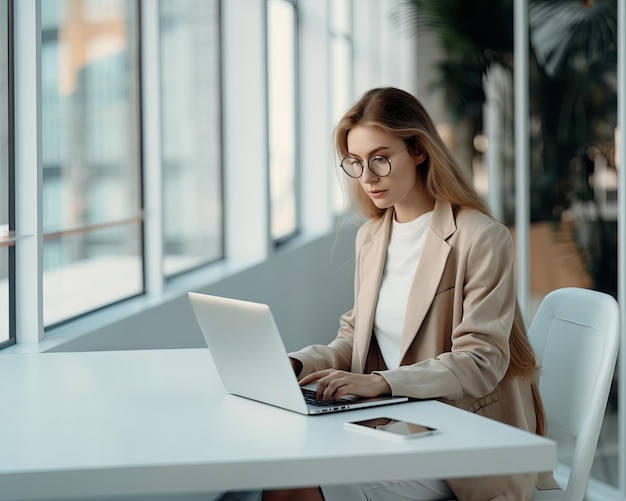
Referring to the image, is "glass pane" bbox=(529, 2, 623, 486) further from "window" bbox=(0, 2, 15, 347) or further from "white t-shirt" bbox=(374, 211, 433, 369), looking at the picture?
"window" bbox=(0, 2, 15, 347)

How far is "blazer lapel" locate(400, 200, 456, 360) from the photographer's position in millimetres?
1894

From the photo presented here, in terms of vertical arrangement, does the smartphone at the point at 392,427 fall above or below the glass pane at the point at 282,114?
below

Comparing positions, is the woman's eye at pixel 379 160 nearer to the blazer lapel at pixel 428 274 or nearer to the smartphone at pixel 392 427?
the blazer lapel at pixel 428 274

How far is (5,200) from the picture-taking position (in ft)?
7.61

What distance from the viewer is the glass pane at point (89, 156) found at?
8.78ft

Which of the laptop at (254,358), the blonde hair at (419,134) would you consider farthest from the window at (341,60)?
the laptop at (254,358)

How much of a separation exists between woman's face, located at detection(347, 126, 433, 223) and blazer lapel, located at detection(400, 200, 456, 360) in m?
0.11

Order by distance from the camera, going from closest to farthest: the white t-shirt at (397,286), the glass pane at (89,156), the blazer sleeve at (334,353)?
the blazer sleeve at (334,353) < the white t-shirt at (397,286) < the glass pane at (89,156)

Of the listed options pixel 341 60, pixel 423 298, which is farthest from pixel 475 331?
pixel 341 60

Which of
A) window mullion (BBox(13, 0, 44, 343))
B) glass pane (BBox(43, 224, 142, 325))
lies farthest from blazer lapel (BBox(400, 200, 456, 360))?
glass pane (BBox(43, 224, 142, 325))

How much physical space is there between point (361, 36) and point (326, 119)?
1.73 m

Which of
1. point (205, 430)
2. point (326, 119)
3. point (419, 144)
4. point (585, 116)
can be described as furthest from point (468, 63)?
point (205, 430)

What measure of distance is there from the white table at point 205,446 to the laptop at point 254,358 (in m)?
0.02

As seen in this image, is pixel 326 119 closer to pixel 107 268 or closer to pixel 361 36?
pixel 361 36
